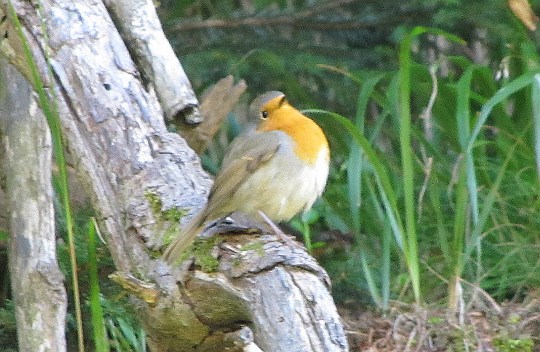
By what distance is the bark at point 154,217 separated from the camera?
7.87 feet

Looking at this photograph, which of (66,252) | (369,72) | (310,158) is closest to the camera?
(310,158)

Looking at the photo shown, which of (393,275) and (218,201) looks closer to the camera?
(218,201)

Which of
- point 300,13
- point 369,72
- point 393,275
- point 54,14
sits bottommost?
point 393,275

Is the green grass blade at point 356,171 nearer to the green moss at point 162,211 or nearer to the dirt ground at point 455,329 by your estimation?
the dirt ground at point 455,329

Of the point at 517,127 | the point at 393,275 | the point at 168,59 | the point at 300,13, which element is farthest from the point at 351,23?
the point at 168,59

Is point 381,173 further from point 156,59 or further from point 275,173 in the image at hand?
point 156,59

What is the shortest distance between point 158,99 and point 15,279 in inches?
28.2

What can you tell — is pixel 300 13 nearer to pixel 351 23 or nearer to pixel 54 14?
pixel 351 23

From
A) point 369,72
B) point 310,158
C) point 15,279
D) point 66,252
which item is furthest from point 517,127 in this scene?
point 15,279

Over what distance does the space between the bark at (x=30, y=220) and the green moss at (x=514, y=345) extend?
1335 millimetres

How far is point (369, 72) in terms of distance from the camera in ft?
15.5

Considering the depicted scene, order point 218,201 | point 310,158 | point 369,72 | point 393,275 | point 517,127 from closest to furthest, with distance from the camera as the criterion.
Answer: point 218,201 < point 310,158 < point 393,275 < point 517,127 < point 369,72

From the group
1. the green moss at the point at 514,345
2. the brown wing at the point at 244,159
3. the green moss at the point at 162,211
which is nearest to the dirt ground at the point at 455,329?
the green moss at the point at 514,345

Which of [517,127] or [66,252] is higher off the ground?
[66,252]
